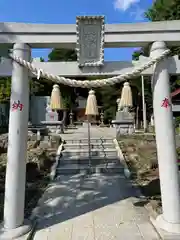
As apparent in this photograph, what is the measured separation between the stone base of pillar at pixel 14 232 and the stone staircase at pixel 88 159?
12.7 feet

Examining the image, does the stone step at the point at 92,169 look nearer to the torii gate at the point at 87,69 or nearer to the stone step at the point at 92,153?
the stone step at the point at 92,153

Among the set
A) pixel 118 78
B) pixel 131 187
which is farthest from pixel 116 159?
pixel 118 78

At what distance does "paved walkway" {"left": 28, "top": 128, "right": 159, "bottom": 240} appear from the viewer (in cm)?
335

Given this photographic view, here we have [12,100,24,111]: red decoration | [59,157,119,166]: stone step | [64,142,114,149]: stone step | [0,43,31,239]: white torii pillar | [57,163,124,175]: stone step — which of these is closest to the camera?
[0,43,31,239]: white torii pillar

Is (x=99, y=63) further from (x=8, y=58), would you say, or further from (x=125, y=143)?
(x=125, y=143)

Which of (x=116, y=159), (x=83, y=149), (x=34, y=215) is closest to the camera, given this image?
(x=34, y=215)

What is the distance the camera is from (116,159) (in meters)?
8.34

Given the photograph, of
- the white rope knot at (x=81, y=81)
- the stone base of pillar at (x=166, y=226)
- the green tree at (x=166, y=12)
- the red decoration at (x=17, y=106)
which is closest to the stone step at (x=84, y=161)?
the stone base of pillar at (x=166, y=226)

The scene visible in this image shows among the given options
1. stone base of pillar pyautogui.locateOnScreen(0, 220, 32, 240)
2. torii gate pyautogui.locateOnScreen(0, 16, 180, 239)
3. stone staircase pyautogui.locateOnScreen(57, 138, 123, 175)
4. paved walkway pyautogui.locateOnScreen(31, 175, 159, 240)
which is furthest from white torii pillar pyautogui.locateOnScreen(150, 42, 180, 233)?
stone staircase pyautogui.locateOnScreen(57, 138, 123, 175)

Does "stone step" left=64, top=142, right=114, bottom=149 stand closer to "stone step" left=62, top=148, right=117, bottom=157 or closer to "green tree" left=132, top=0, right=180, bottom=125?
"stone step" left=62, top=148, right=117, bottom=157

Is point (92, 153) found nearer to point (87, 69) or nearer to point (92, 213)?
point (92, 213)

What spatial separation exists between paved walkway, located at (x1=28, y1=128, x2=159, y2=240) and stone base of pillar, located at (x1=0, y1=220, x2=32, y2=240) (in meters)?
0.18

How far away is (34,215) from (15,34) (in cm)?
325

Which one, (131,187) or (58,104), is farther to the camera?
(131,187)
